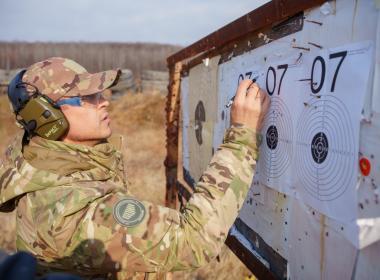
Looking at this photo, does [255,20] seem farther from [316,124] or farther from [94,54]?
[94,54]

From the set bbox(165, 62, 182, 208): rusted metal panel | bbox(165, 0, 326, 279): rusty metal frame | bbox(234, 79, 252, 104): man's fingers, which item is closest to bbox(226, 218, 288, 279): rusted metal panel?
bbox(165, 0, 326, 279): rusty metal frame

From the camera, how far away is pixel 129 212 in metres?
1.43

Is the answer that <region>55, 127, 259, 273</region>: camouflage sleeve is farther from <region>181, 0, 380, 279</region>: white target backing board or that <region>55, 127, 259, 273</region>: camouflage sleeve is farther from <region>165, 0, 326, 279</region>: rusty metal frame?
<region>165, 0, 326, 279</region>: rusty metal frame

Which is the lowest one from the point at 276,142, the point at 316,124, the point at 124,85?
the point at 124,85

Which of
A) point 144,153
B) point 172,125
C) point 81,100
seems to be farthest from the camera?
point 144,153

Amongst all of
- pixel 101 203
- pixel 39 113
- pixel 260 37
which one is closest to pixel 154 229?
pixel 101 203

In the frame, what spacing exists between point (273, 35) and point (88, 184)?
89 cm

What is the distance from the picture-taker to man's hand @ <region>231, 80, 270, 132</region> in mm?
1604

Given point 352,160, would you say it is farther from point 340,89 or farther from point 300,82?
point 300,82

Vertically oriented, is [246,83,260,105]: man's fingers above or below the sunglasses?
above

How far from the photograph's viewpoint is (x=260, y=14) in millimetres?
1616

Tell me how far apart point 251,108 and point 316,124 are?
0.34 meters

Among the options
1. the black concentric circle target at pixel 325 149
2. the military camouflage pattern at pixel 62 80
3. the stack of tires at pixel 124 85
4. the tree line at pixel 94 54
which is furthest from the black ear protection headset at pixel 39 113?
the tree line at pixel 94 54

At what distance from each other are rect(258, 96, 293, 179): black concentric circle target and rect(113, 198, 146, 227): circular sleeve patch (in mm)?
535
